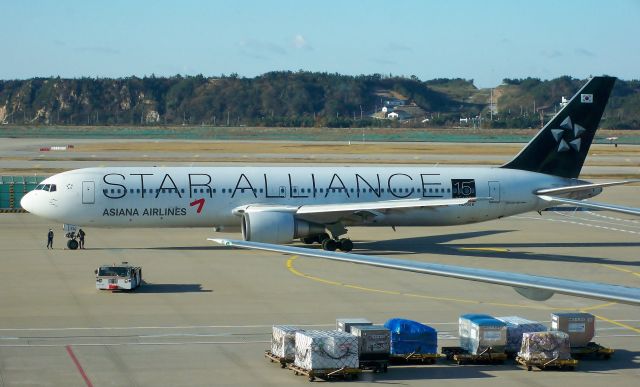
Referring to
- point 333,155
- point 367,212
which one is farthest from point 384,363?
point 333,155

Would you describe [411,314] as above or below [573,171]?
below

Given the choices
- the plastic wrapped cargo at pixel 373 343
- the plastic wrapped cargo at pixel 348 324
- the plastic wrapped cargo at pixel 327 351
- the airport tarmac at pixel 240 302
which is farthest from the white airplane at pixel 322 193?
the plastic wrapped cargo at pixel 327 351

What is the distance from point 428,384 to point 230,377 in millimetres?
4876

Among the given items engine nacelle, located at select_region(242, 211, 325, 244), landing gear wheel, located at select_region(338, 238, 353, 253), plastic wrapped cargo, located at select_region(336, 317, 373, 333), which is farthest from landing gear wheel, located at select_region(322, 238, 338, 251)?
plastic wrapped cargo, located at select_region(336, 317, 373, 333)

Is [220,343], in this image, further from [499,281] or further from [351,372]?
[499,281]

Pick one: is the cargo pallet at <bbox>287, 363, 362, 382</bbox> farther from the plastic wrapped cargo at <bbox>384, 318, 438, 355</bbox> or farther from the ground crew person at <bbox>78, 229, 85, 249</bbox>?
the ground crew person at <bbox>78, 229, 85, 249</bbox>

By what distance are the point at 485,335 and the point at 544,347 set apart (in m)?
1.56

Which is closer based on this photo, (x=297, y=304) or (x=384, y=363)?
(x=384, y=363)

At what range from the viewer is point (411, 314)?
1331 inches

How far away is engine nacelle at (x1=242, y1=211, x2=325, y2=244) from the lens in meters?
46.5

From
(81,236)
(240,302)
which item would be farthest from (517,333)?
(81,236)

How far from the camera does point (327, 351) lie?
997 inches

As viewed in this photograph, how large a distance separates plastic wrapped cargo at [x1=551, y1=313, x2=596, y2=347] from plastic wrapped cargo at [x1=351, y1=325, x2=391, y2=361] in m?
5.04

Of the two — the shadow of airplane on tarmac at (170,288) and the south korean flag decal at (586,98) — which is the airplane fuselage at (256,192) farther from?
the shadow of airplane on tarmac at (170,288)
